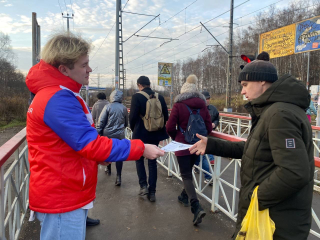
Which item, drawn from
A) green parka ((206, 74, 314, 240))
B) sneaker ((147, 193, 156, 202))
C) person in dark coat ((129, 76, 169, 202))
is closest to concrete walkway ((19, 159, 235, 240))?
sneaker ((147, 193, 156, 202))

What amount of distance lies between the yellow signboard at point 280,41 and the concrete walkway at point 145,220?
864 cm

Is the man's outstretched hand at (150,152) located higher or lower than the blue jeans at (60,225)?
higher

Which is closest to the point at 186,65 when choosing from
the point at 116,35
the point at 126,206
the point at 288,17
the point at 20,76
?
the point at 288,17

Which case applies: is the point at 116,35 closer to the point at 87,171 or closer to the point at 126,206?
the point at 126,206

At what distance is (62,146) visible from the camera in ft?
4.32

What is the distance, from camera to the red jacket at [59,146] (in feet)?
4.14

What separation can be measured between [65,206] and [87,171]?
0.74ft

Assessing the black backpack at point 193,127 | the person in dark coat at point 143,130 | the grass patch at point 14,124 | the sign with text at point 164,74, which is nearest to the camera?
the black backpack at point 193,127

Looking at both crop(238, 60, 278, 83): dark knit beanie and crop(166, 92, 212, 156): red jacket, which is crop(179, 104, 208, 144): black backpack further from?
crop(238, 60, 278, 83): dark knit beanie

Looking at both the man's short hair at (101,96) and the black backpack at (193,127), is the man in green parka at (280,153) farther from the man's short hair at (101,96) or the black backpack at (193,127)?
the man's short hair at (101,96)

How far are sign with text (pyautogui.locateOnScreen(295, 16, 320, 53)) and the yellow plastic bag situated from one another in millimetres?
8043

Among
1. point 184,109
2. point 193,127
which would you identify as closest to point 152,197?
point 193,127

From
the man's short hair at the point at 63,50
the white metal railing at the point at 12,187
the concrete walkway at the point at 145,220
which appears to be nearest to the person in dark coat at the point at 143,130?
the concrete walkway at the point at 145,220

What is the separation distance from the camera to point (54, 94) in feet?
4.19
